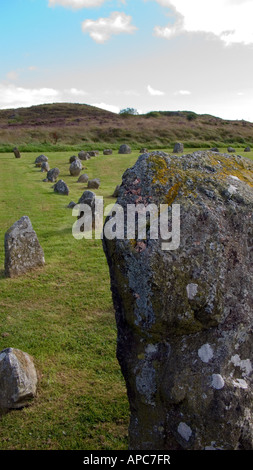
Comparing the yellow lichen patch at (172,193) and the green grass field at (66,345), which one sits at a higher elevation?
the yellow lichen patch at (172,193)

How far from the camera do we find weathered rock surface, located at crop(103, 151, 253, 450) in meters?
3.73

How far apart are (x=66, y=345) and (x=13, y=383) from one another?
5.52ft

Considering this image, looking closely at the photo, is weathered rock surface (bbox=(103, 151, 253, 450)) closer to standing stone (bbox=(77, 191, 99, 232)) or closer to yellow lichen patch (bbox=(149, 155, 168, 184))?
yellow lichen patch (bbox=(149, 155, 168, 184))

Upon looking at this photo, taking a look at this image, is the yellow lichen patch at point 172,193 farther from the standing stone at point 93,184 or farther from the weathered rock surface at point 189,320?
the standing stone at point 93,184

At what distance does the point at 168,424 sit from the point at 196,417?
31 cm

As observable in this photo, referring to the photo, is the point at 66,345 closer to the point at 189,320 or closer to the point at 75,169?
the point at 189,320

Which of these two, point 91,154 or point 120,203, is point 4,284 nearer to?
point 120,203

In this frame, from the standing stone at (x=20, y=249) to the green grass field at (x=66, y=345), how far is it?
0.29 m

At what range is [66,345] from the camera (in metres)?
7.38

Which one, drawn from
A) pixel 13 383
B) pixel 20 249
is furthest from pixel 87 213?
pixel 13 383

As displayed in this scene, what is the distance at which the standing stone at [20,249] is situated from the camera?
10039 millimetres

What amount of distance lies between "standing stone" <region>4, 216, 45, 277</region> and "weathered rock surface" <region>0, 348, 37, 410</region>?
4.38m

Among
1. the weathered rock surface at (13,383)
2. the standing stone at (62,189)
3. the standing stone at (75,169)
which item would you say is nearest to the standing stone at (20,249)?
the weathered rock surface at (13,383)

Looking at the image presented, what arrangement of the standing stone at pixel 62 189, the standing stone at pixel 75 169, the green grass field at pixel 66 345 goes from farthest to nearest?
1. the standing stone at pixel 75 169
2. the standing stone at pixel 62 189
3. the green grass field at pixel 66 345
